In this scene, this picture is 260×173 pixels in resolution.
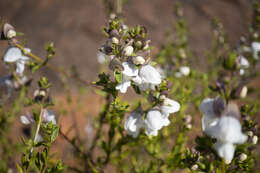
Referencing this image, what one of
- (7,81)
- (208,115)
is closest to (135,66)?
(208,115)

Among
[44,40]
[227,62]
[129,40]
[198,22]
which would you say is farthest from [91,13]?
[227,62]

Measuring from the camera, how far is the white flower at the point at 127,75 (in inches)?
53.8

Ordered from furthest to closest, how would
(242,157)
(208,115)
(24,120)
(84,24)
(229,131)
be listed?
(84,24)
(24,120)
(242,157)
(208,115)
(229,131)

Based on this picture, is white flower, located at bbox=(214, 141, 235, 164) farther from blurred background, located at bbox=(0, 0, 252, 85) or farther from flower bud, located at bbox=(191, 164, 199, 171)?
blurred background, located at bbox=(0, 0, 252, 85)

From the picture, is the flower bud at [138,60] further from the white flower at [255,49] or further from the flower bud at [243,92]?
the white flower at [255,49]

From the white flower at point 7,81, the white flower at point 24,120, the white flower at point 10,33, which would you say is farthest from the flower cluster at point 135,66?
the white flower at point 7,81

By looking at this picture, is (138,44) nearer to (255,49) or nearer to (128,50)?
(128,50)

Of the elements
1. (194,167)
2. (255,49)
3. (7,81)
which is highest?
(255,49)

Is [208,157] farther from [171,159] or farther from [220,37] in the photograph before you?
[220,37]

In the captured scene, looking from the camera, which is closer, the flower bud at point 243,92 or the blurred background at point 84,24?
the flower bud at point 243,92

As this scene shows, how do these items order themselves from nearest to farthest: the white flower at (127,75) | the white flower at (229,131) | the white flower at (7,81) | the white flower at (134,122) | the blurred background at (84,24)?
1. the white flower at (229,131)
2. the white flower at (127,75)
3. the white flower at (134,122)
4. the white flower at (7,81)
5. the blurred background at (84,24)

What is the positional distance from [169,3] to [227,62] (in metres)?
7.35

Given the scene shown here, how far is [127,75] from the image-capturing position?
55.1 inches

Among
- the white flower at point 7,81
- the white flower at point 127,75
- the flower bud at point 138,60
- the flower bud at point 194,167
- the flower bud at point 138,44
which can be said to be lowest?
the flower bud at point 194,167
